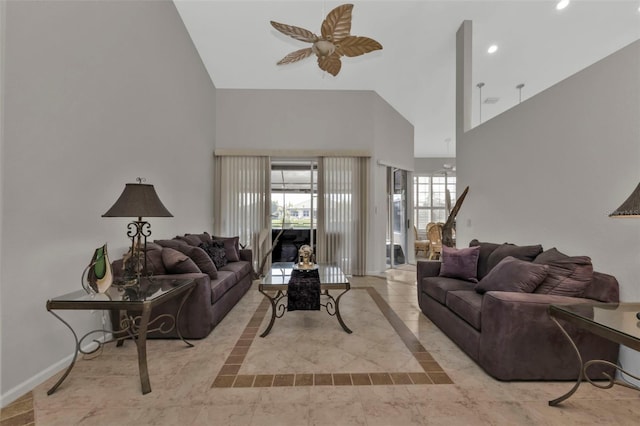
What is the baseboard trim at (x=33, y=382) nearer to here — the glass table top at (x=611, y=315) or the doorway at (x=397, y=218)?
the glass table top at (x=611, y=315)

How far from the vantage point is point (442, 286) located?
9.45ft

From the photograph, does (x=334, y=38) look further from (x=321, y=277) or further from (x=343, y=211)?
(x=343, y=211)

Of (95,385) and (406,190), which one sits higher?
(406,190)

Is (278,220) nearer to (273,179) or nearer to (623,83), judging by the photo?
(273,179)

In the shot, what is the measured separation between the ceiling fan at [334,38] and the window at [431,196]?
6.80m

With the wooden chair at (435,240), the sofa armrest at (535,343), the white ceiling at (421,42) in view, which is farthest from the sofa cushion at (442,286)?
the wooden chair at (435,240)

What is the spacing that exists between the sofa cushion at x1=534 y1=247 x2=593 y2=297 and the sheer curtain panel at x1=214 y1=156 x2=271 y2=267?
439 centimetres

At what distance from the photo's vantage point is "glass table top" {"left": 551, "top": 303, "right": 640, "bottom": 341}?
54.9 inches

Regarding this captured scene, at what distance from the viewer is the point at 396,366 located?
2.17 meters

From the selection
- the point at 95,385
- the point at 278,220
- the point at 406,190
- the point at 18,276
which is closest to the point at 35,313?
the point at 18,276

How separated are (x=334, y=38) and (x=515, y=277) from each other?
271cm

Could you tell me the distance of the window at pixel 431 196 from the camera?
9.11 m

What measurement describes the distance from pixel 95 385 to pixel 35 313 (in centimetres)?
67

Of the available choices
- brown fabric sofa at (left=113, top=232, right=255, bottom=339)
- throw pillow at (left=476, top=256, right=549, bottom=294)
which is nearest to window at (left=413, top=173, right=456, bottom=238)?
throw pillow at (left=476, top=256, right=549, bottom=294)
